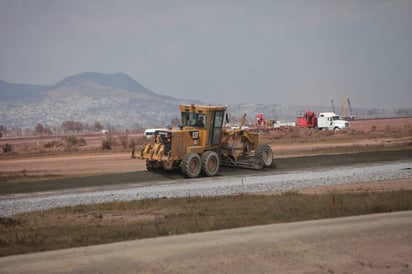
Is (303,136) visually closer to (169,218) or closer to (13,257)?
(169,218)

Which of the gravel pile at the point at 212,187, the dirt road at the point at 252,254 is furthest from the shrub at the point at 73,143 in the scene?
the dirt road at the point at 252,254

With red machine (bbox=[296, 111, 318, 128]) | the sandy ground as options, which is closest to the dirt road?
the sandy ground

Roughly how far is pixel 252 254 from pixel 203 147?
18.2m

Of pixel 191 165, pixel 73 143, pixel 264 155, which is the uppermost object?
pixel 264 155

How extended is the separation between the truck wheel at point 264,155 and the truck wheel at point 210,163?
2.53 meters

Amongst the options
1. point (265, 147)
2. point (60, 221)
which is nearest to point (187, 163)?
point (265, 147)

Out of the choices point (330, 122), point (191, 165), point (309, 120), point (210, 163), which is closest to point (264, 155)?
point (210, 163)

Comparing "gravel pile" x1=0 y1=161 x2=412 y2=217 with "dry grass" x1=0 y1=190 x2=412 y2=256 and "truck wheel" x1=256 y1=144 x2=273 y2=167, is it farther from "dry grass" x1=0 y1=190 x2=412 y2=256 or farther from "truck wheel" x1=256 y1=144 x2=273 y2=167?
"dry grass" x1=0 y1=190 x2=412 y2=256

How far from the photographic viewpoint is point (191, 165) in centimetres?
2953

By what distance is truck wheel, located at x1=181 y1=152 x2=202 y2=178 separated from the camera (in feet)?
95.9

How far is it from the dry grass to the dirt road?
1093mm

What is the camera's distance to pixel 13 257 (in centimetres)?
1278

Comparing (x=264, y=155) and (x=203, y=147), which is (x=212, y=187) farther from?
(x=264, y=155)

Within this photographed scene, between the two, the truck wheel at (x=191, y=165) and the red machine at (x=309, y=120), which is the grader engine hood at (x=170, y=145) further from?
the red machine at (x=309, y=120)
